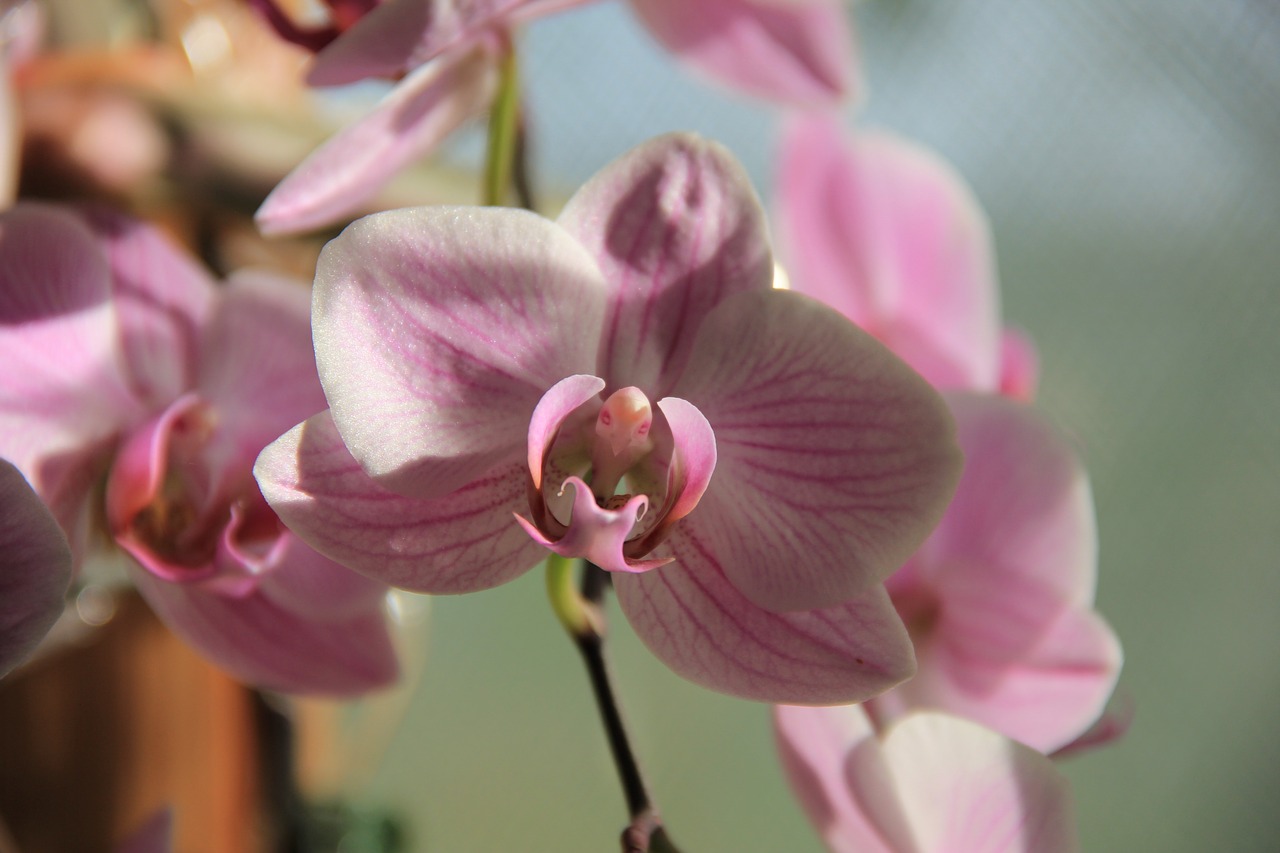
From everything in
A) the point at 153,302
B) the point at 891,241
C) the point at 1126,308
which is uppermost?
the point at 891,241

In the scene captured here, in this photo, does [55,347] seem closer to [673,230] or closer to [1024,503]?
[673,230]

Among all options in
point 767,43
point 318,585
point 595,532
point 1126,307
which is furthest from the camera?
point 1126,307

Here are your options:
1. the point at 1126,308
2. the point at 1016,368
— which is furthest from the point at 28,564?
the point at 1126,308

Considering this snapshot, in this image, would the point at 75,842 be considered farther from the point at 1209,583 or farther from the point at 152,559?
the point at 1209,583

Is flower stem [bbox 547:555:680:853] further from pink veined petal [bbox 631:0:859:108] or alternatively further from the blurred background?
the blurred background

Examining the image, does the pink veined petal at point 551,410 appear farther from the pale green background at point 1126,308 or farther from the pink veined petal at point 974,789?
the pale green background at point 1126,308

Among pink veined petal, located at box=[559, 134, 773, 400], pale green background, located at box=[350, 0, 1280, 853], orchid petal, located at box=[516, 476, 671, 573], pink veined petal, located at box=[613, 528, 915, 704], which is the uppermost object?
pink veined petal, located at box=[559, 134, 773, 400]

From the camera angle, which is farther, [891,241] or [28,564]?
[891,241]

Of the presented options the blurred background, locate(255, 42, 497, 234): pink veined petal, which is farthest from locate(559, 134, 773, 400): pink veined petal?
the blurred background
